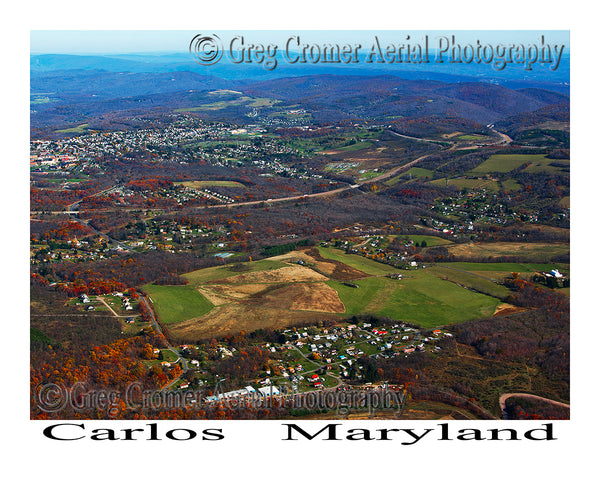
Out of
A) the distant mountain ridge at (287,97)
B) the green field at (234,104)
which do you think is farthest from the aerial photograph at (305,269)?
the green field at (234,104)

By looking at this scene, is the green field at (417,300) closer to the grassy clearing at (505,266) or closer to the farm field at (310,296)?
the farm field at (310,296)

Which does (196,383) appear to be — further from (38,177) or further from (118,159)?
(118,159)

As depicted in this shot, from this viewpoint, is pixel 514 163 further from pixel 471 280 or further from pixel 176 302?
pixel 176 302

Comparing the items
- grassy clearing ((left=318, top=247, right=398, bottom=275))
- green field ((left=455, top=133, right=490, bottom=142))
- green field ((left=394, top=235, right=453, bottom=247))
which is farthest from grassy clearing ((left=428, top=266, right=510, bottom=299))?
green field ((left=455, top=133, right=490, bottom=142))

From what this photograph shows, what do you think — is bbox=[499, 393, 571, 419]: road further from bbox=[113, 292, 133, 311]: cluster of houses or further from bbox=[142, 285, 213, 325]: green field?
bbox=[113, 292, 133, 311]: cluster of houses

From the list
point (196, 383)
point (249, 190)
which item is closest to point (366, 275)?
point (196, 383)
